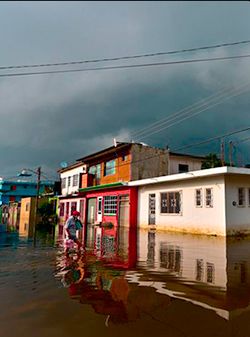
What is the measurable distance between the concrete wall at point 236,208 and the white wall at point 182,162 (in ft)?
35.9

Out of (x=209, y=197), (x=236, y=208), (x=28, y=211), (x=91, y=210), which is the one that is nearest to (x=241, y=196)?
(x=236, y=208)

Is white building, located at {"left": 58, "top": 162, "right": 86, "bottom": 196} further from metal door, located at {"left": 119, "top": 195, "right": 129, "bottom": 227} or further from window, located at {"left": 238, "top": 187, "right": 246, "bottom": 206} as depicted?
window, located at {"left": 238, "top": 187, "right": 246, "bottom": 206}

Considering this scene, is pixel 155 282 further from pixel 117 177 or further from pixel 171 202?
pixel 117 177

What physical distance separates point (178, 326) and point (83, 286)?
8.21 ft

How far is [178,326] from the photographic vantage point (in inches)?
159

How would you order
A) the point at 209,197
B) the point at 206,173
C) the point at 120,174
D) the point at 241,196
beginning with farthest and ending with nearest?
the point at 120,174, the point at 209,197, the point at 241,196, the point at 206,173

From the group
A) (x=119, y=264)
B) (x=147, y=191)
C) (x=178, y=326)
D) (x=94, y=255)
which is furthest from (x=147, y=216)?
(x=178, y=326)

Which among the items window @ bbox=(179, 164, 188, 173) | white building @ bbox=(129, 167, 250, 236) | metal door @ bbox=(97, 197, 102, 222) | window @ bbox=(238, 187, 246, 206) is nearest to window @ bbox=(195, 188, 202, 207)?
white building @ bbox=(129, 167, 250, 236)

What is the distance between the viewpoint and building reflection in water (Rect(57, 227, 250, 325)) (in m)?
4.79

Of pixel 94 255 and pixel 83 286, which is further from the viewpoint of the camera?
pixel 94 255

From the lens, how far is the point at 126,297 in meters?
5.30

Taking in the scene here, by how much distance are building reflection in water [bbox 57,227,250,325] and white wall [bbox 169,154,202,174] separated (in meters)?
16.8

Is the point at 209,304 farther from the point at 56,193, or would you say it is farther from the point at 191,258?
the point at 56,193

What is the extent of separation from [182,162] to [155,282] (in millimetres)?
21910
